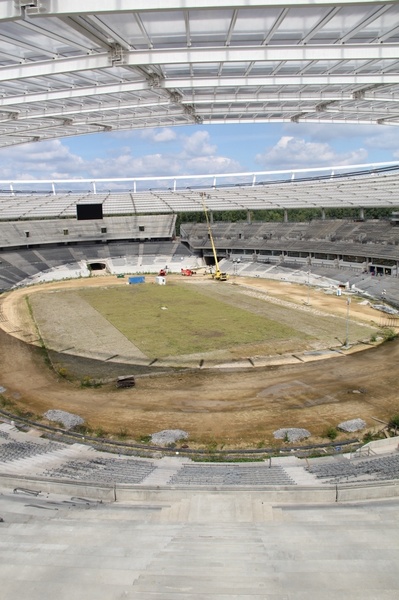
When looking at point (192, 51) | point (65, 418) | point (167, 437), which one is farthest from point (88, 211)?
point (192, 51)

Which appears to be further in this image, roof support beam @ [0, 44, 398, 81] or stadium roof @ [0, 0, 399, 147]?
roof support beam @ [0, 44, 398, 81]

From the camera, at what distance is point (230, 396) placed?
24984 mm

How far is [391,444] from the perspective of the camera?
18.3 metres

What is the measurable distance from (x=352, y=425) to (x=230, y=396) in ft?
22.4

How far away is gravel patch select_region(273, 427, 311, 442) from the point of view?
19.6 m

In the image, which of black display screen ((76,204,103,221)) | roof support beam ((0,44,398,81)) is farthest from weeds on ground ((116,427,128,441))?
black display screen ((76,204,103,221))

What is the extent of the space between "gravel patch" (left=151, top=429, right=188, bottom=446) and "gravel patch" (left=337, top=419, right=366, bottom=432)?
6965 mm

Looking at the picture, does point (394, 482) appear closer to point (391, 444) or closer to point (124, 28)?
point (391, 444)

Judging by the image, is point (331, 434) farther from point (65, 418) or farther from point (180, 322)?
point (180, 322)

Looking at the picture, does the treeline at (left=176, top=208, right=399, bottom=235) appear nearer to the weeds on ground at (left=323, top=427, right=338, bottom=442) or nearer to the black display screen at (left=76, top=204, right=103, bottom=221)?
the black display screen at (left=76, top=204, right=103, bottom=221)

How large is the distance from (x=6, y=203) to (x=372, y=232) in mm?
53790

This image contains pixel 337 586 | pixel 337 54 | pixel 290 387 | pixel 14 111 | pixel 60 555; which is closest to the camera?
pixel 337 586

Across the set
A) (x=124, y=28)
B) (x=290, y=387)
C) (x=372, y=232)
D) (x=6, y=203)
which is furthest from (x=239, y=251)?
(x=124, y=28)

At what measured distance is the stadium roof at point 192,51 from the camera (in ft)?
34.3
